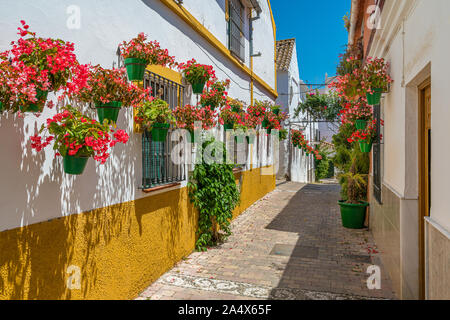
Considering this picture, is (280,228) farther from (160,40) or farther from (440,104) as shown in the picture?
(440,104)

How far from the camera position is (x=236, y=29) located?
372 inches

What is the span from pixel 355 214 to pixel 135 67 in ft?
20.7

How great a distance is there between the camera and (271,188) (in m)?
14.1

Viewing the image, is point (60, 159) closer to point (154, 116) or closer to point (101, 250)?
point (101, 250)

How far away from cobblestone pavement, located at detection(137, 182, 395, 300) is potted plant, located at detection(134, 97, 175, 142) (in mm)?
2213

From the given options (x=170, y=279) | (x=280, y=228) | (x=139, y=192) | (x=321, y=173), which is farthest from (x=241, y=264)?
(x=321, y=173)

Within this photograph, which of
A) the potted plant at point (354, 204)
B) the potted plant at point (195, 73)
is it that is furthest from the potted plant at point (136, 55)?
the potted plant at point (354, 204)

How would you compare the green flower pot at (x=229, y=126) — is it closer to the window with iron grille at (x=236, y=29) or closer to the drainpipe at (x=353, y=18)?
the window with iron grille at (x=236, y=29)

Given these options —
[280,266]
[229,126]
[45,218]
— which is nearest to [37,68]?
[45,218]

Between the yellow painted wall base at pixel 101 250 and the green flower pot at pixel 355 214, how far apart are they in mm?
4154

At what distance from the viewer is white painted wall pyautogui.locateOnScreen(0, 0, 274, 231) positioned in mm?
2605

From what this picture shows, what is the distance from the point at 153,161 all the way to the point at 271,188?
974cm

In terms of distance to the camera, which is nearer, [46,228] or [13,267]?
[13,267]

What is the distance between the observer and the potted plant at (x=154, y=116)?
13.9 feet
